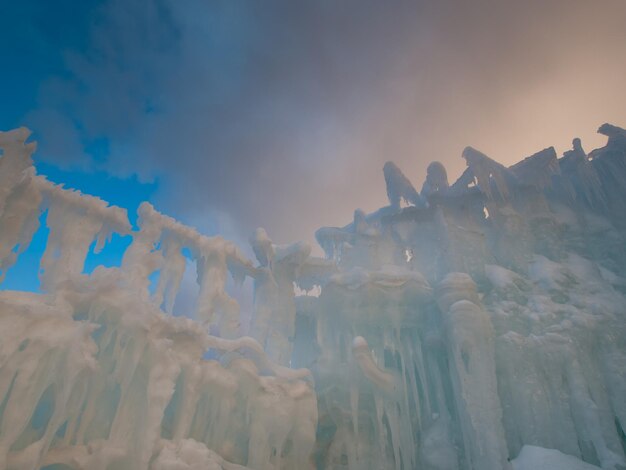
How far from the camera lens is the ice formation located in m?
9.77

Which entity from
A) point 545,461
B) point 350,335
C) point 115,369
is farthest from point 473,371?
point 115,369

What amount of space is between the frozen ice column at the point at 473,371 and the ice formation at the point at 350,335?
0.25ft

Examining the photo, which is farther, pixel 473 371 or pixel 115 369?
pixel 473 371

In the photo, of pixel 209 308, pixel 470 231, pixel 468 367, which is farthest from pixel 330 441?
pixel 470 231

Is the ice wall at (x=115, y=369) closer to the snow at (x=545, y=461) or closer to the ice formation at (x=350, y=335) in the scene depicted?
the ice formation at (x=350, y=335)

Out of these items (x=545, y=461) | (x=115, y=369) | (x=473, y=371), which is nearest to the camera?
(x=115, y=369)

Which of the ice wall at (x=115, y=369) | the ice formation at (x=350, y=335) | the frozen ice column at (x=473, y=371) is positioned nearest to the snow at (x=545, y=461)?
the ice formation at (x=350, y=335)

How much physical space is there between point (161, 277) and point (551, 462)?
16546 millimetres

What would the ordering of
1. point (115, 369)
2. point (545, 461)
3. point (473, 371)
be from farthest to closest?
1. point (473, 371)
2. point (545, 461)
3. point (115, 369)

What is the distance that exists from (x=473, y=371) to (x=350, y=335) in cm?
620

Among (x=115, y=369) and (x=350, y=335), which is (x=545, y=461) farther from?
(x=115, y=369)

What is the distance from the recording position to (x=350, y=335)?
1958 centimetres

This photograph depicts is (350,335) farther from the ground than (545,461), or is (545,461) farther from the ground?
(350,335)

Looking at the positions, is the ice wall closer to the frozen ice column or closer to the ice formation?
the ice formation
